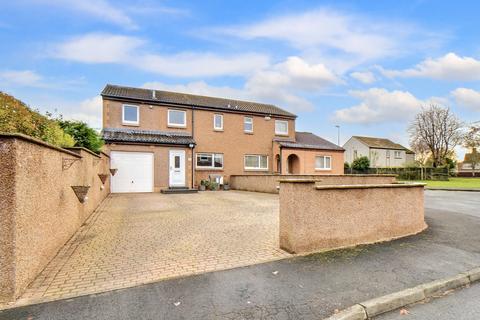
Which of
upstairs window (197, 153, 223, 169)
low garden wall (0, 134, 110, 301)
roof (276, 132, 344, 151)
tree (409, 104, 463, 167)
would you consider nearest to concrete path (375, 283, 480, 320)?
low garden wall (0, 134, 110, 301)

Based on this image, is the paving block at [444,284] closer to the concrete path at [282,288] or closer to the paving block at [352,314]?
the concrete path at [282,288]

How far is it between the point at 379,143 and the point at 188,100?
42129 mm

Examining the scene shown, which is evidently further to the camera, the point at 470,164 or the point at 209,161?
the point at 470,164

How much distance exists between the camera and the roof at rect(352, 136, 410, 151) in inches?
1913

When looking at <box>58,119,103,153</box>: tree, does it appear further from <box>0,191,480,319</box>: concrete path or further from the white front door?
the white front door

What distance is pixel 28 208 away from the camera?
355 cm

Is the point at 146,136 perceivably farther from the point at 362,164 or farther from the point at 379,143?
the point at 379,143

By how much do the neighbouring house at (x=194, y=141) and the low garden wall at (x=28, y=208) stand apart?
12.2m

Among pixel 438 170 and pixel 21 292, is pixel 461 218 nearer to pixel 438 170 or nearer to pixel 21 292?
pixel 21 292

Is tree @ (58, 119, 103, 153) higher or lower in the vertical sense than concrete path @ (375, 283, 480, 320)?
higher

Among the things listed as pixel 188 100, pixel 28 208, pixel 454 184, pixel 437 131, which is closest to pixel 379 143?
pixel 437 131

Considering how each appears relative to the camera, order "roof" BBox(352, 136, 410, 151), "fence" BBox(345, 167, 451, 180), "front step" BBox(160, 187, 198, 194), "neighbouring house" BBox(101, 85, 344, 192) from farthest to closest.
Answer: "roof" BBox(352, 136, 410, 151) → "fence" BBox(345, 167, 451, 180) → "neighbouring house" BBox(101, 85, 344, 192) → "front step" BBox(160, 187, 198, 194)

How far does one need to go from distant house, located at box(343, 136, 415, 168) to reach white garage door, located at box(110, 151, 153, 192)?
4007cm

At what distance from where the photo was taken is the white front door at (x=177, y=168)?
18.3 m
